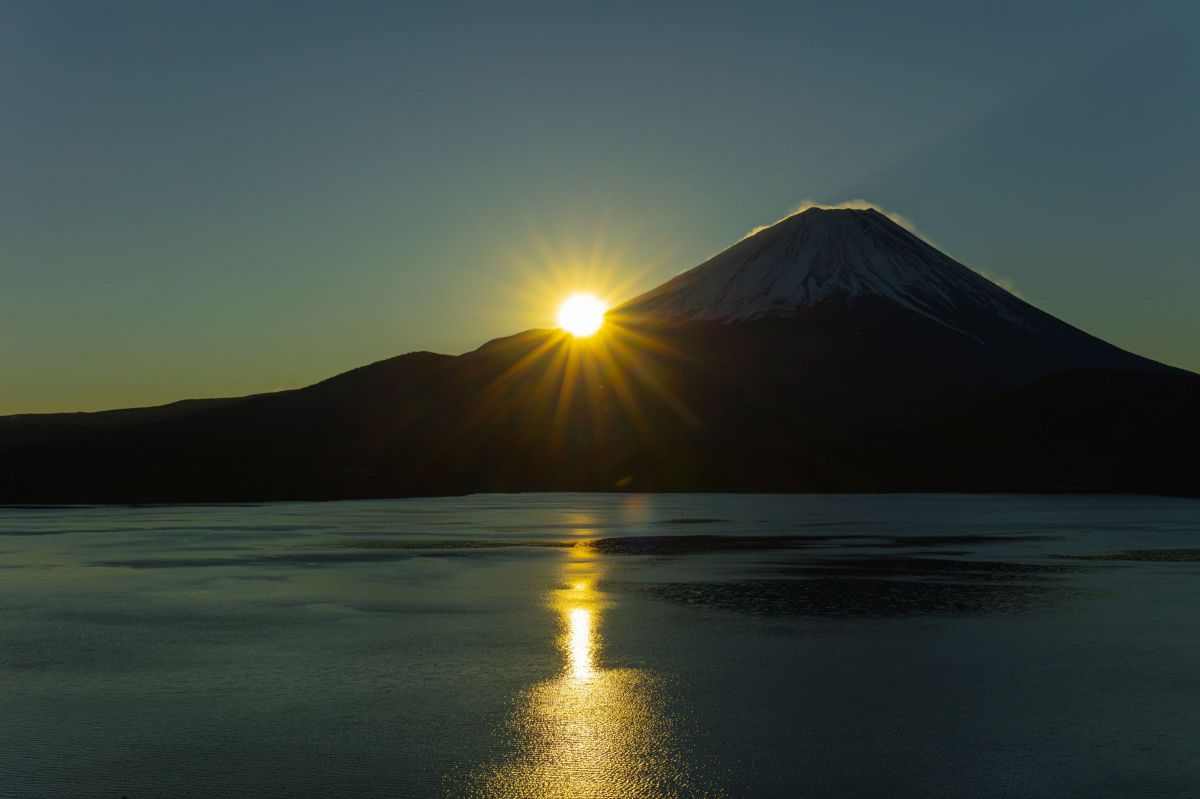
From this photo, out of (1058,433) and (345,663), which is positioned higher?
(1058,433)

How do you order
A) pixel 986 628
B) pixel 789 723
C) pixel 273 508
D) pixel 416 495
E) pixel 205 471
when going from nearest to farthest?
1. pixel 789 723
2. pixel 986 628
3. pixel 273 508
4. pixel 416 495
5. pixel 205 471

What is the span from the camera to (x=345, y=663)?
21469 mm

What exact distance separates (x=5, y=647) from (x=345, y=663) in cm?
764

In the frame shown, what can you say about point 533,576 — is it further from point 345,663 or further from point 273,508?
point 273,508

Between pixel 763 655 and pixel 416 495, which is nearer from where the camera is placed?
pixel 763 655

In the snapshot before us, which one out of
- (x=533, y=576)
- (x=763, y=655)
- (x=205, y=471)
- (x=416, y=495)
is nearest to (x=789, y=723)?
(x=763, y=655)

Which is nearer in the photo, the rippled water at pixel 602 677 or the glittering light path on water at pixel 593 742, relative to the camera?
the glittering light path on water at pixel 593 742

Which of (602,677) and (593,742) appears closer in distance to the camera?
(593,742)

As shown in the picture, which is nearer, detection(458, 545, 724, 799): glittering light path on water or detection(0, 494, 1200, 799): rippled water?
detection(458, 545, 724, 799): glittering light path on water

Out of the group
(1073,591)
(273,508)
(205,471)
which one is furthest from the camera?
(205,471)

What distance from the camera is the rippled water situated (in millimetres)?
14031

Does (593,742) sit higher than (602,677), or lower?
lower

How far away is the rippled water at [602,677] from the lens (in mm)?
14031

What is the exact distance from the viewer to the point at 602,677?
19938 mm
